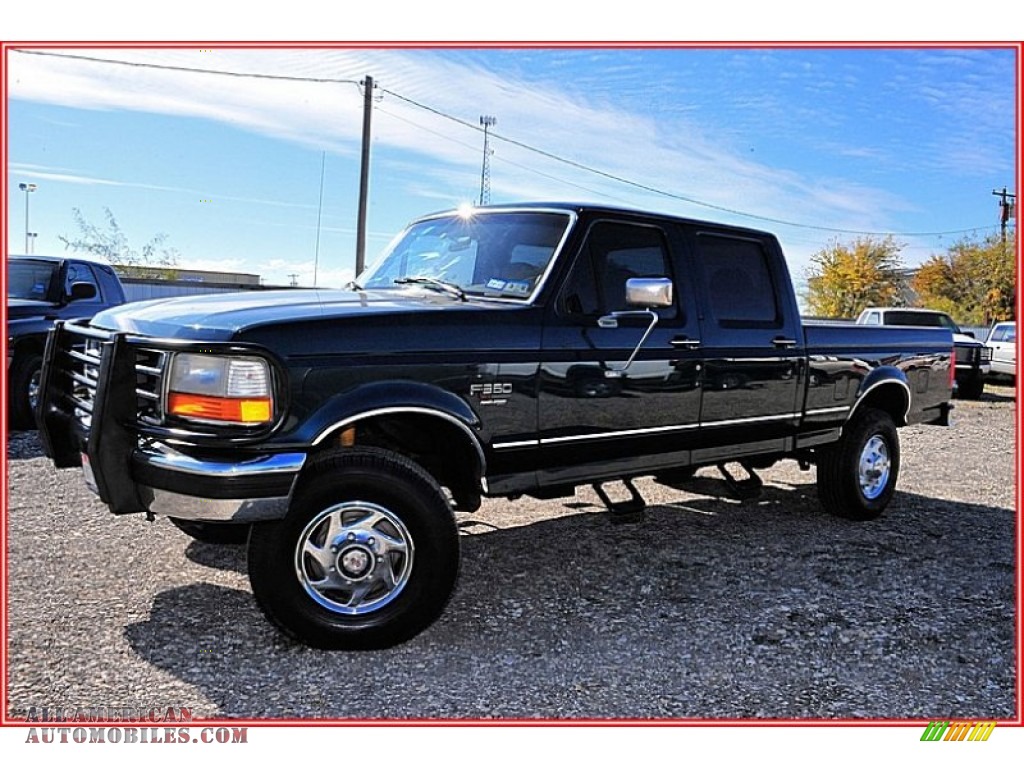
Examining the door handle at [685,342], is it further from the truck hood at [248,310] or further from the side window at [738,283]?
the truck hood at [248,310]

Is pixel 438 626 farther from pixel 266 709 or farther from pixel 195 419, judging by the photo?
pixel 195 419

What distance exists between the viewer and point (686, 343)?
17.0 feet

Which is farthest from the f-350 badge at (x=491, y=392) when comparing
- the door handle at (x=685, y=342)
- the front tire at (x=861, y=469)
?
the front tire at (x=861, y=469)

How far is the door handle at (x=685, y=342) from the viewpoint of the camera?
512 centimetres

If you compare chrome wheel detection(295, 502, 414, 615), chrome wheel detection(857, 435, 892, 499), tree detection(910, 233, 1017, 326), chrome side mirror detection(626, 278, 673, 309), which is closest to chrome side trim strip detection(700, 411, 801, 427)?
chrome wheel detection(857, 435, 892, 499)

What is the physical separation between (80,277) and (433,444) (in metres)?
7.90

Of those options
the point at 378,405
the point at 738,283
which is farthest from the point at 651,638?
the point at 738,283

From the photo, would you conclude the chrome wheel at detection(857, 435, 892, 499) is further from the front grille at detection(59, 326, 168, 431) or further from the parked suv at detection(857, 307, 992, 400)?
the parked suv at detection(857, 307, 992, 400)

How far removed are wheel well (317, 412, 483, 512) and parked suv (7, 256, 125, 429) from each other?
20.3ft

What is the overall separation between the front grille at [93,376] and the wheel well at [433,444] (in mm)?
758

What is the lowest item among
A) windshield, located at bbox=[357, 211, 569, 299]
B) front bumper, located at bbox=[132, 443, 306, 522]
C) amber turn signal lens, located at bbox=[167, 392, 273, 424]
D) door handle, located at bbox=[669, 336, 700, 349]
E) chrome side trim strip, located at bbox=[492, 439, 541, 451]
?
front bumper, located at bbox=[132, 443, 306, 522]

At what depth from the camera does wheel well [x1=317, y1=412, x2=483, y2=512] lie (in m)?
4.17

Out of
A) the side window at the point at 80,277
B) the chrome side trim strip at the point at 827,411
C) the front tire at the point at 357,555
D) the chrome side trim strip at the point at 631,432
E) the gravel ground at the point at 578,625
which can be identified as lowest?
the gravel ground at the point at 578,625

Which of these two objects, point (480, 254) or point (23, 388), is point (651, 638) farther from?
point (23, 388)
